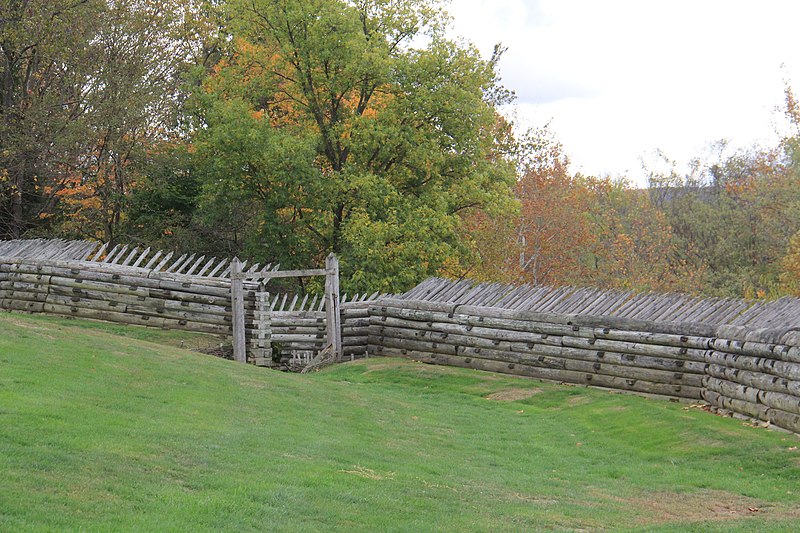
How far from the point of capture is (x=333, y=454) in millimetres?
10523

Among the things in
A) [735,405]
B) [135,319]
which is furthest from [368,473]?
[135,319]

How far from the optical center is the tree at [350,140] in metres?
30.0

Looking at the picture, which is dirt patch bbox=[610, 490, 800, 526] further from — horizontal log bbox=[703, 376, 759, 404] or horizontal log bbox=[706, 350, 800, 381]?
horizontal log bbox=[703, 376, 759, 404]

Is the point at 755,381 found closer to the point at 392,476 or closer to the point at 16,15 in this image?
the point at 392,476

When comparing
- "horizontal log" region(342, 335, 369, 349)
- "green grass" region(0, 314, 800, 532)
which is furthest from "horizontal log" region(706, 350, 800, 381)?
"horizontal log" region(342, 335, 369, 349)

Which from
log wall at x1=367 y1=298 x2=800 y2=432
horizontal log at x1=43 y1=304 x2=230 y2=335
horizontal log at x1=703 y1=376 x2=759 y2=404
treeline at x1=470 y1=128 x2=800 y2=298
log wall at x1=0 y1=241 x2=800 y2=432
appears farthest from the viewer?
treeline at x1=470 y1=128 x2=800 y2=298

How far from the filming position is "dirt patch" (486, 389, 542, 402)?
1766 cm

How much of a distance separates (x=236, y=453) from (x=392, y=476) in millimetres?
1672

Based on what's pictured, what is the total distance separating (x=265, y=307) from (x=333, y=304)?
1646 mm

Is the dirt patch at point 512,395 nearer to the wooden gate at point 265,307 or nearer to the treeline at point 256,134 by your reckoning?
the wooden gate at point 265,307

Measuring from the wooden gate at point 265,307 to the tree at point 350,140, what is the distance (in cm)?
659

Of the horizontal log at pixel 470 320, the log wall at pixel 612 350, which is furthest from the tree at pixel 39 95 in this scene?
the log wall at pixel 612 350

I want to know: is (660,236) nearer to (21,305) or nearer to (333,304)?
(333,304)

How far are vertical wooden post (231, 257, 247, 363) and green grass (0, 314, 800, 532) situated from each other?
10.3 ft
